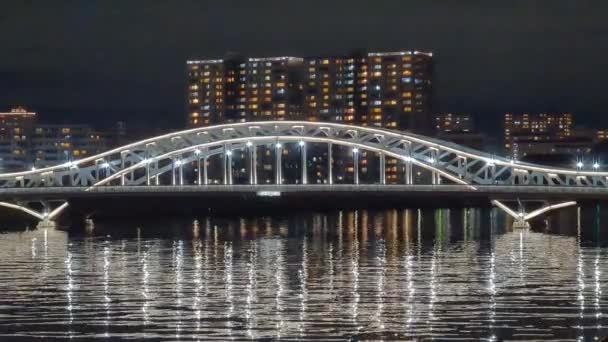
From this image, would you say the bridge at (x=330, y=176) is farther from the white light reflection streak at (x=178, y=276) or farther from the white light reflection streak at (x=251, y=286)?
the white light reflection streak at (x=251, y=286)

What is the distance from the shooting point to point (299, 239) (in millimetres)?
72188

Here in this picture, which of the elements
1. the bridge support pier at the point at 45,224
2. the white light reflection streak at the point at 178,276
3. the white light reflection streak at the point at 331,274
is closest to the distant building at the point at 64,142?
the bridge support pier at the point at 45,224

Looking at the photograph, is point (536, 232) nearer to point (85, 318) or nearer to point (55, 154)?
point (85, 318)

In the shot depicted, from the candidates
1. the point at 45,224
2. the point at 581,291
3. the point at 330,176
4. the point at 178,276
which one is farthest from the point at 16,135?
the point at 581,291

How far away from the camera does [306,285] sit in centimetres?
4478

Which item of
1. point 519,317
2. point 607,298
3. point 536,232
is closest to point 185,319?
point 519,317

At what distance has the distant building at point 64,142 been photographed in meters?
177

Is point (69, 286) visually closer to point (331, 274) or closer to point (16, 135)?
point (331, 274)

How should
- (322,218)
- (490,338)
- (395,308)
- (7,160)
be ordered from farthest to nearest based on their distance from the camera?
(7,160) < (322,218) < (395,308) < (490,338)

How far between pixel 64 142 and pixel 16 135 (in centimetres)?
751

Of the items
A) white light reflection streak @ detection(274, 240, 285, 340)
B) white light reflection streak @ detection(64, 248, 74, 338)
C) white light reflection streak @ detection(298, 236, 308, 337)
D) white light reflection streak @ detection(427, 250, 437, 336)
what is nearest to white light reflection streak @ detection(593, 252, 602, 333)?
white light reflection streak @ detection(427, 250, 437, 336)

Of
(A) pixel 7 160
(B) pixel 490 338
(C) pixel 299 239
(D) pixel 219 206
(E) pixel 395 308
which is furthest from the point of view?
(A) pixel 7 160

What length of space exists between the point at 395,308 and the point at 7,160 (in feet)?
460

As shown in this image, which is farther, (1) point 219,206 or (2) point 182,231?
(1) point 219,206
